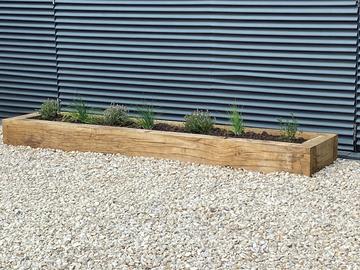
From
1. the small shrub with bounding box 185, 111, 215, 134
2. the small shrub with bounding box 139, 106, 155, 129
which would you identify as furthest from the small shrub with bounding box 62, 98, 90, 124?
the small shrub with bounding box 185, 111, 215, 134

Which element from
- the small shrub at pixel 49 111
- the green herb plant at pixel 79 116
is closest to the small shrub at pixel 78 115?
the green herb plant at pixel 79 116

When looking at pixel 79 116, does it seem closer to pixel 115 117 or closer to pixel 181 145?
pixel 115 117

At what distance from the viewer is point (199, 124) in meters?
6.29

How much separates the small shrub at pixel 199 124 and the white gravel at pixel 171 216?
37cm

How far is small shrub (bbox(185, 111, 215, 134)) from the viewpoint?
20.6ft

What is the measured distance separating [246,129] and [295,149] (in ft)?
2.46

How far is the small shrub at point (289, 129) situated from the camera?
19.6 feet

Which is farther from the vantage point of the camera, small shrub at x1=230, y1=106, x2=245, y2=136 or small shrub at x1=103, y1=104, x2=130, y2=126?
small shrub at x1=103, y1=104, x2=130, y2=126

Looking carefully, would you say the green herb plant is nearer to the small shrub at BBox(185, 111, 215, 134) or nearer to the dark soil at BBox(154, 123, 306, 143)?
the dark soil at BBox(154, 123, 306, 143)

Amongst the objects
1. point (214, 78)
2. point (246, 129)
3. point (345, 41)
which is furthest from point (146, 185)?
point (345, 41)

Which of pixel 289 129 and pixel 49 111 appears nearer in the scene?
pixel 289 129

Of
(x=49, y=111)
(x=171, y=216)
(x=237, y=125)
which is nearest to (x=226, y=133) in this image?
(x=237, y=125)

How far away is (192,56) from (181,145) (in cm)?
106

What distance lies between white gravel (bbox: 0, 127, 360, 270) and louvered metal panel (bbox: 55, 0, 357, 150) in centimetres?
72
